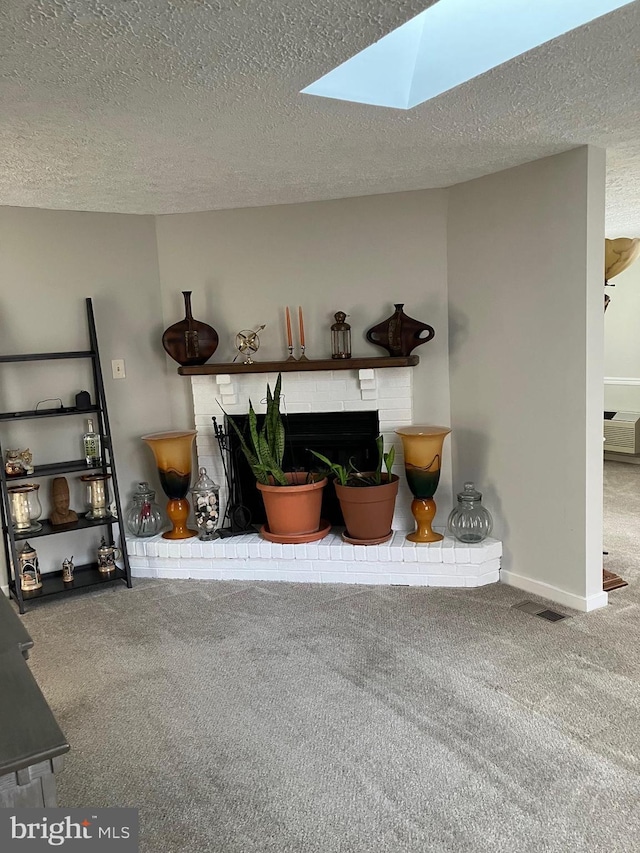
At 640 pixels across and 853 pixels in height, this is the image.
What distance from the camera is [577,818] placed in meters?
1.75

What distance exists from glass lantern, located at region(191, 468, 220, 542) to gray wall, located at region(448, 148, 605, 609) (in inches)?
54.0

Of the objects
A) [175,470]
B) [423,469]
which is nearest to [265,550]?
[175,470]

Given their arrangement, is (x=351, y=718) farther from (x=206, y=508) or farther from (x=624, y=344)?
(x=624, y=344)

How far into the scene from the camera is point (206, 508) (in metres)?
3.69

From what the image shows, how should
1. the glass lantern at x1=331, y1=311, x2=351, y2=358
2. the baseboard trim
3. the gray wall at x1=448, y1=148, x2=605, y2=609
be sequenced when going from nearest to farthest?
the gray wall at x1=448, y1=148, x2=605, y2=609, the baseboard trim, the glass lantern at x1=331, y1=311, x2=351, y2=358

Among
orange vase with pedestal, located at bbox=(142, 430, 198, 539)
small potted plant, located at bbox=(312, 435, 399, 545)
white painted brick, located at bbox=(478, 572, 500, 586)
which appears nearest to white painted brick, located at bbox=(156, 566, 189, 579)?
orange vase with pedestal, located at bbox=(142, 430, 198, 539)

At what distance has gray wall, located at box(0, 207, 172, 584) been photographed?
353 centimetres

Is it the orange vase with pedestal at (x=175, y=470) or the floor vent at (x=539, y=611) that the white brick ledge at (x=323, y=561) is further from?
the floor vent at (x=539, y=611)

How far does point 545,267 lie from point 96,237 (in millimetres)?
2347

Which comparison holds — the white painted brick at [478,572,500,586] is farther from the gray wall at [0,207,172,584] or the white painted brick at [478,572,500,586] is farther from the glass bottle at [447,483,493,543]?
the gray wall at [0,207,172,584]

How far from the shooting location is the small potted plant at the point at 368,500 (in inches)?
135

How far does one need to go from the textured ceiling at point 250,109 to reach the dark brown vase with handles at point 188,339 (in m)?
0.63

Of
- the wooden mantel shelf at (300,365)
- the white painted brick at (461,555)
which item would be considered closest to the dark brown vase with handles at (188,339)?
the wooden mantel shelf at (300,365)

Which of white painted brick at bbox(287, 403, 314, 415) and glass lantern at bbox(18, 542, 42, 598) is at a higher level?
white painted brick at bbox(287, 403, 314, 415)
